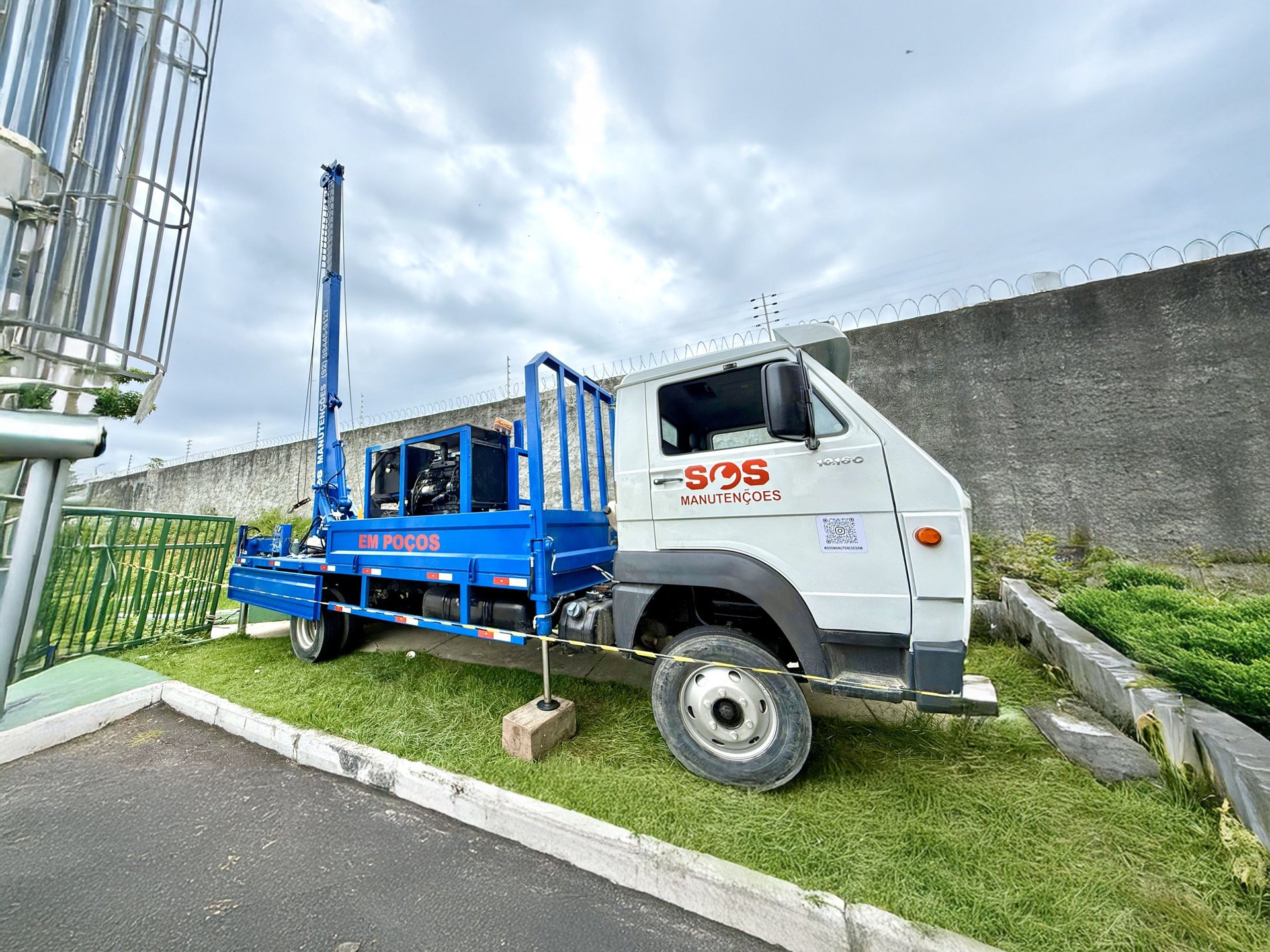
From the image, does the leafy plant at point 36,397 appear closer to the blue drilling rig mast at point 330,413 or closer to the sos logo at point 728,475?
the sos logo at point 728,475

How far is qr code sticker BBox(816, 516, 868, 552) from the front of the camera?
246 centimetres

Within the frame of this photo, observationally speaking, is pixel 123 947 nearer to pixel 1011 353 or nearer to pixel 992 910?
pixel 992 910

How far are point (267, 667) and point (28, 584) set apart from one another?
5260 millimetres

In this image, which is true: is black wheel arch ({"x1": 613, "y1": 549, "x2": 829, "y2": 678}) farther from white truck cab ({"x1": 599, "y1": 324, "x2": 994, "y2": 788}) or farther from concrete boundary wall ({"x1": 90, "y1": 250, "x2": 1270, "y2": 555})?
concrete boundary wall ({"x1": 90, "y1": 250, "x2": 1270, "y2": 555})

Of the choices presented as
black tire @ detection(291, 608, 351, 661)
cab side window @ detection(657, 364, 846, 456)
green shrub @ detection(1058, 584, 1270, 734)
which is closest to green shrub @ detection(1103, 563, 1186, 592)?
green shrub @ detection(1058, 584, 1270, 734)

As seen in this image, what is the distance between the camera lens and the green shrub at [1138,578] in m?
4.51

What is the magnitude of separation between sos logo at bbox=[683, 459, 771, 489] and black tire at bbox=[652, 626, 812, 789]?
2.81 ft

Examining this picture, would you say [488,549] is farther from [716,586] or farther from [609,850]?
[609,850]


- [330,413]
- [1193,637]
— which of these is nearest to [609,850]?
[1193,637]

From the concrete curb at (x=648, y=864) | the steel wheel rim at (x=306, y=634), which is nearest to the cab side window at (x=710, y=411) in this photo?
the concrete curb at (x=648, y=864)

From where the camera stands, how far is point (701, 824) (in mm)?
2283

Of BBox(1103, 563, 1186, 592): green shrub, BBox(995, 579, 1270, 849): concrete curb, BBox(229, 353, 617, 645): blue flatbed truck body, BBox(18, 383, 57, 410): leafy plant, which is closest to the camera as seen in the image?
BBox(18, 383, 57, 410): leafy plant

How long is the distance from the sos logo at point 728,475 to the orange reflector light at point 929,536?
2.57 feet

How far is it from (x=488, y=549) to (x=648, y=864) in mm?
2160
